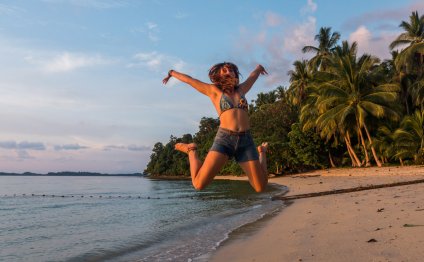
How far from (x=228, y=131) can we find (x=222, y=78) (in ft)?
2.11

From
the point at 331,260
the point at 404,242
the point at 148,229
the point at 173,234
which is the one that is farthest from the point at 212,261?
the point at 148,229

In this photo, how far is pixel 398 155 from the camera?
3600cm

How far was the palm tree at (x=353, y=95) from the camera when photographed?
123 ft

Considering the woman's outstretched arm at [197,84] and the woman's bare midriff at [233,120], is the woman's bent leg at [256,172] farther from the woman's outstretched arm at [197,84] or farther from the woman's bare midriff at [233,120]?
the woman's outstretched arm at [197,84]

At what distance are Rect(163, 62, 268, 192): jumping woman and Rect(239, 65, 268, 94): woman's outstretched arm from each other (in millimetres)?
38

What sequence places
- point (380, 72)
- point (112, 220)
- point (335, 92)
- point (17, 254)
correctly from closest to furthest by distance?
point (17, 254)
point (112, 220)
point (335, 92)
point (380, 72)

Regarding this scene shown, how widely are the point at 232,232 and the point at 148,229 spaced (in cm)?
524

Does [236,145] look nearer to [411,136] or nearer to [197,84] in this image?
[197,84]

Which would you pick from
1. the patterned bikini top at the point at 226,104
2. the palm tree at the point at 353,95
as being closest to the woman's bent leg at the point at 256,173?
the patterned bikini top at the point at 226,104

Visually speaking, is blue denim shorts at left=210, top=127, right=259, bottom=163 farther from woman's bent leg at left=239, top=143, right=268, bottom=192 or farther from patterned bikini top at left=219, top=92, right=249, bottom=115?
patterned bikini top at left=219, top=92, right=249, bottom=115

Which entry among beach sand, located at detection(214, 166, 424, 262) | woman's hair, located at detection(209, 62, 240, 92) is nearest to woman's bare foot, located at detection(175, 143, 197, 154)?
woman's hair, located at detection(209, 62, 240, 92)

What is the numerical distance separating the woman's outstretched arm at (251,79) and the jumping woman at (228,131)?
0.12 ft

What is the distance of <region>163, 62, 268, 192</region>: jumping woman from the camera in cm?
464

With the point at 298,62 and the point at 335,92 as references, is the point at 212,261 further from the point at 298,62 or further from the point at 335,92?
the point at 298,62
